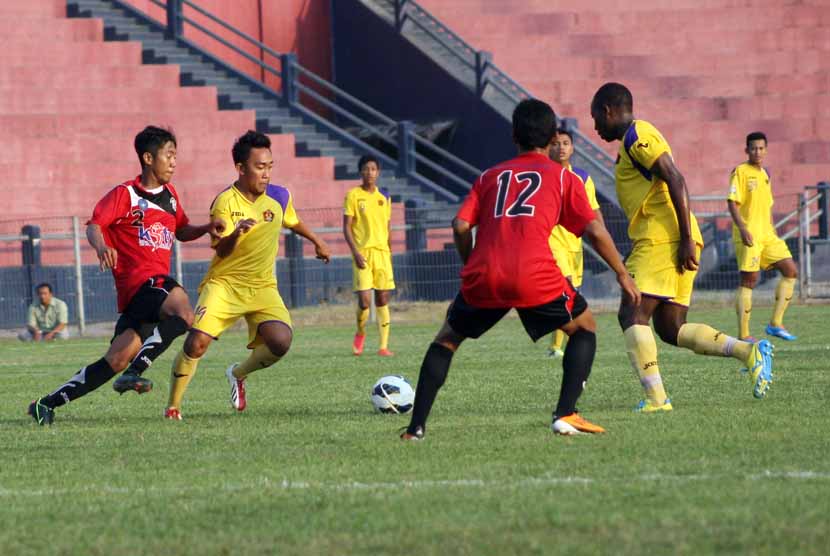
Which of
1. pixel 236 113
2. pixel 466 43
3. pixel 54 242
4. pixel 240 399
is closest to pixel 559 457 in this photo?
pixel 240 399

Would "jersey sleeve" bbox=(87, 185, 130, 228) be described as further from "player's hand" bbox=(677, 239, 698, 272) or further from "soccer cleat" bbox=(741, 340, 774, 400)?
"soccer cleat" bbox=(741, 340, 774, 400)

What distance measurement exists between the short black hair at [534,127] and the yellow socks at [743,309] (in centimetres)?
767

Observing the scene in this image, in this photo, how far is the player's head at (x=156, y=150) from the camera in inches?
358

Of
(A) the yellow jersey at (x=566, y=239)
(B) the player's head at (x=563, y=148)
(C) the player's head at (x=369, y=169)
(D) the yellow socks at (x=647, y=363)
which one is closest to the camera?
(D) the yellow socks at (x=647, y=363)

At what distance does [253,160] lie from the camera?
8.95 metres

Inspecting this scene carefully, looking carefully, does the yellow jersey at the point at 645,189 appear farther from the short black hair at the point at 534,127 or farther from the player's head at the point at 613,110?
the short black hair at the point at 534,127

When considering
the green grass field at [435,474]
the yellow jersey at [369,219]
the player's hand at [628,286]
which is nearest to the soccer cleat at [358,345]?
the yellow jersey at [369,219]

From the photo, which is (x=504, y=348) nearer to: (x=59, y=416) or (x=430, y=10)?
(x=59, y=416)

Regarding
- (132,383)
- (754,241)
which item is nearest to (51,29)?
(754,241)

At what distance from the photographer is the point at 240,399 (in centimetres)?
936

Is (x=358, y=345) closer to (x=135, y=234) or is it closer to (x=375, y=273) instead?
(x=375, y=273)

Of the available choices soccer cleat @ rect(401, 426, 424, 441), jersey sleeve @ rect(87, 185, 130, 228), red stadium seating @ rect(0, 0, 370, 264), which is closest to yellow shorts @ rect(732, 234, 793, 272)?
jersey sleeve @ rect(87, 185, 130, 228)

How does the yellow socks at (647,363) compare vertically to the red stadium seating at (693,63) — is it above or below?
below

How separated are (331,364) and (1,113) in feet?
41.6
